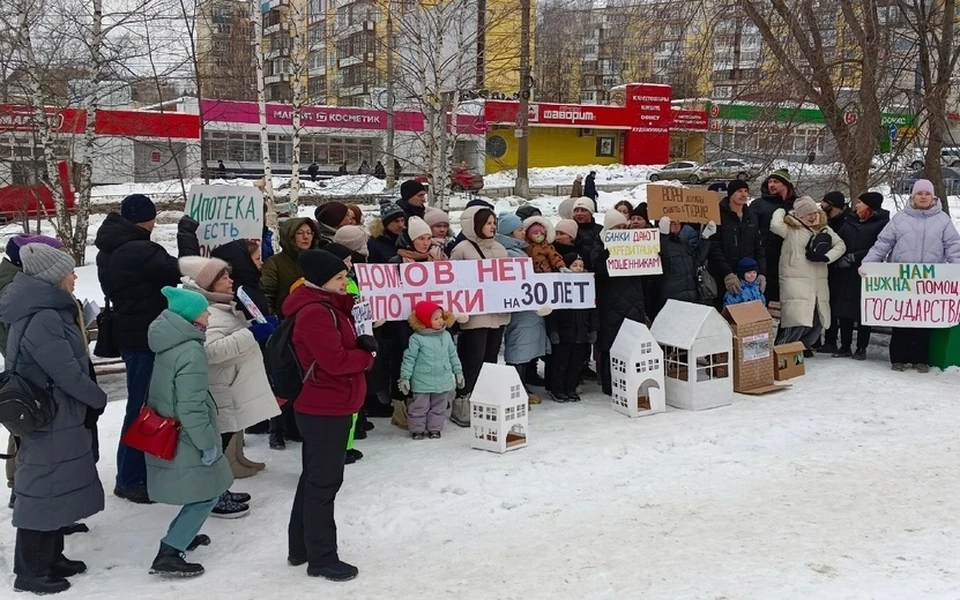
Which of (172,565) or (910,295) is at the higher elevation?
(910,295)

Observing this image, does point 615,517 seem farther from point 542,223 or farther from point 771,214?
point 771,214

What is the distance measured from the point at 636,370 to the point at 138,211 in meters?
4.05

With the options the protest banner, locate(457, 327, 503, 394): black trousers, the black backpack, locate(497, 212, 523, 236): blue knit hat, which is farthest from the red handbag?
the protest banner

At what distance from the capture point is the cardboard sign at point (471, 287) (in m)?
6.34

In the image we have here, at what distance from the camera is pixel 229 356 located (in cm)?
479

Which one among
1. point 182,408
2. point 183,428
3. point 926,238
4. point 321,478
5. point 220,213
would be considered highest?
point 220,213

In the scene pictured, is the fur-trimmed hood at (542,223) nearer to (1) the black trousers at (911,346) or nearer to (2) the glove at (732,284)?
(2) the glove at (732,284)

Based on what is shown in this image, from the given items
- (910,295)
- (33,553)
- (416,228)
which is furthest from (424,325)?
(910,295)

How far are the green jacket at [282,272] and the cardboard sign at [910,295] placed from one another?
5.62 metres

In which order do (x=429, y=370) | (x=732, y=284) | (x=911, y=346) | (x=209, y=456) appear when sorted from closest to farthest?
(x=209, y=456) → (x=429, y=370) → (x=732, y=284) → (x=911, y=346)

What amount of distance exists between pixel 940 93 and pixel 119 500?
10.8 m

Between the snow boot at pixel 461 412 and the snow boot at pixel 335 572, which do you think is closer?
the snow boot at pixel 335 572

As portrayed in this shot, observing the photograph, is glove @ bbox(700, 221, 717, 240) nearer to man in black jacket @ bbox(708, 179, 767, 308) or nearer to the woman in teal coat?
man in black jacket @ bbox(708, 179, 767, 308)

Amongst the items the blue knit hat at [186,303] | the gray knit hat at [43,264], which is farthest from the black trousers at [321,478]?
the gray knit hat at [43,264]
